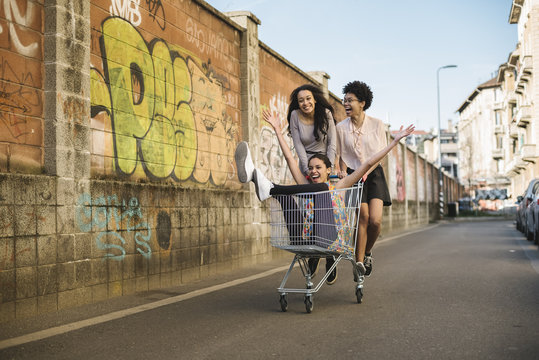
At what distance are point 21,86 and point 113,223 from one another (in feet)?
6.06

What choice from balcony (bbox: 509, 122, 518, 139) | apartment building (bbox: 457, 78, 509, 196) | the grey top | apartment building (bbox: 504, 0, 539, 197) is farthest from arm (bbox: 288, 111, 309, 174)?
apartment building (bbox: 457, 78, 509, 196)

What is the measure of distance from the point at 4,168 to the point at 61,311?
1.47 meters

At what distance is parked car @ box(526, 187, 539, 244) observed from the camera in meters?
14.4

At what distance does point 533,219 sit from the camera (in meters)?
15.0

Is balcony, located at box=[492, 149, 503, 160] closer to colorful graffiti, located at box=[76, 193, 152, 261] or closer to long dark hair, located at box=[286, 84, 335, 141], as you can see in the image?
colorful graffiti, located at box=[76, 193, 152, 261]

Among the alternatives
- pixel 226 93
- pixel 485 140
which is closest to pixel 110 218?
pixel 226 93

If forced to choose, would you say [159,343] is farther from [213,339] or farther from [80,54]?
[80,54]

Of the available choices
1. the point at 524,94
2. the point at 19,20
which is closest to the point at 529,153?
the point at 524,94

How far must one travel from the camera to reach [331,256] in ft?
19.1

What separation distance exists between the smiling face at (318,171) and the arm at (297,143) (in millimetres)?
223

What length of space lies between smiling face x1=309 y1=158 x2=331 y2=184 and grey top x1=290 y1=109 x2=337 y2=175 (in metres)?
0.35

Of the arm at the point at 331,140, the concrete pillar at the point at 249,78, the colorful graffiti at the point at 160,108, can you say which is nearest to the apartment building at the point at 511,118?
the concrete pillar at the point at 249,78

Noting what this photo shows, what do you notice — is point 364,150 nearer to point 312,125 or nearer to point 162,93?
point 312,125

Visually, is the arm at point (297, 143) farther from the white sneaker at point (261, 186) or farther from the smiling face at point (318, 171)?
the white sneaker at point (261, 186)
